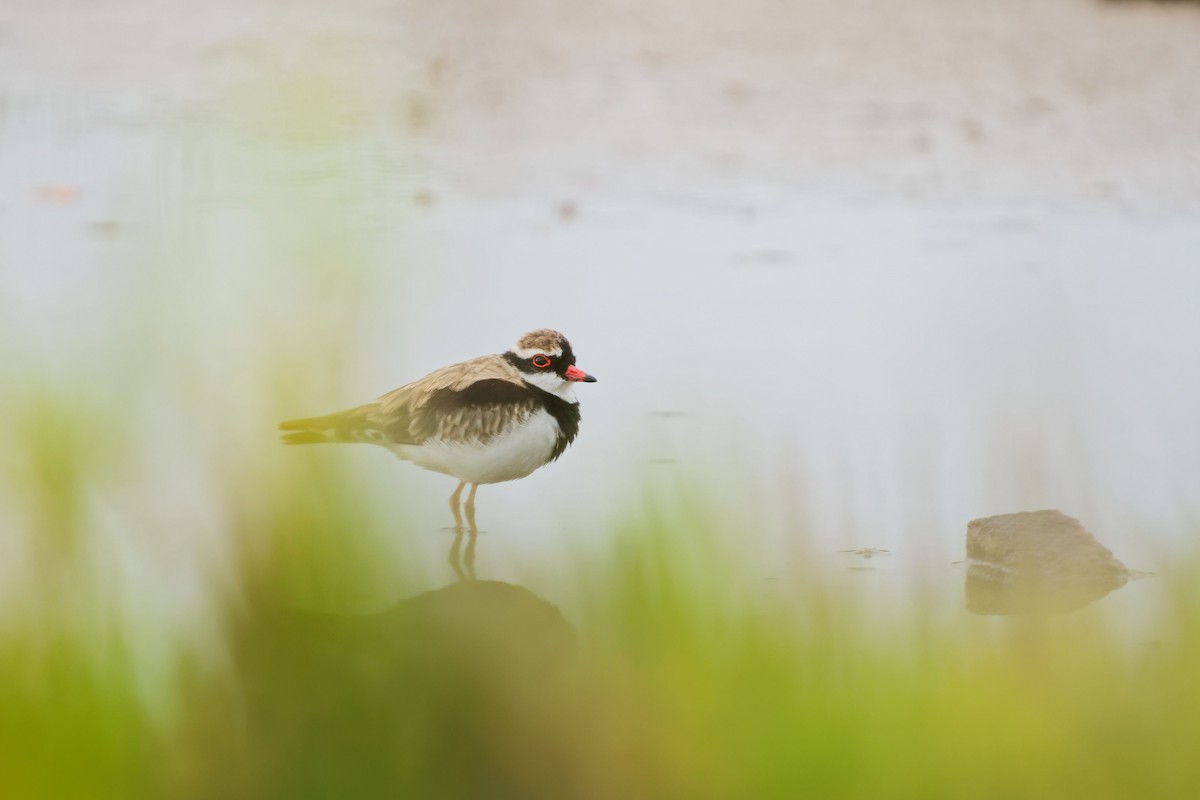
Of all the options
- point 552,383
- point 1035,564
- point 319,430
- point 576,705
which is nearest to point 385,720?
point 576,705

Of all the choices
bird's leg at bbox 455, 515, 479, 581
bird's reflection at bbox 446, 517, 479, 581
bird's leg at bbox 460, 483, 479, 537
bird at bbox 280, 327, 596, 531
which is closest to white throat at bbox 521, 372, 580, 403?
bird at bbox 280, 327, 596, 531

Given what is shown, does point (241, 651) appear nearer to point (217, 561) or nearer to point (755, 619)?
point (217, 561)

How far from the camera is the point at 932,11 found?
562 centimetres

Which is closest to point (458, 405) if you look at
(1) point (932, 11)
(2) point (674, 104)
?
(2) point (674, 104)

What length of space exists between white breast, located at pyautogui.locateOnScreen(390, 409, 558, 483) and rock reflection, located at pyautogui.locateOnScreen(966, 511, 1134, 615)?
1.59ft

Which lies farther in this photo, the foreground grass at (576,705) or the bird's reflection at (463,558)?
the bird's reflection at (463,558)

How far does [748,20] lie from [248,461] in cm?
457

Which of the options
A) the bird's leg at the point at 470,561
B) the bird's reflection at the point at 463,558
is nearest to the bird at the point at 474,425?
the bird's reflection at the point at 463,558

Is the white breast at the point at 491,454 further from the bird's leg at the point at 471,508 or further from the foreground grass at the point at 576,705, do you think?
the foreground grass at the point at 576,705

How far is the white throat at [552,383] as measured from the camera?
6.40 feet

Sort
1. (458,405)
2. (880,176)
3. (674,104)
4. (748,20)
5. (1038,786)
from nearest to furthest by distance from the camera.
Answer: (1038,786) < (458,405) < (880,176) < (674,104) < (748,20)

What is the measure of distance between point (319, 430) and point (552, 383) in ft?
2.53

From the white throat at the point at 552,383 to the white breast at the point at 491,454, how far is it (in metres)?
0.07

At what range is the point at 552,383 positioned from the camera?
196 centimetres
